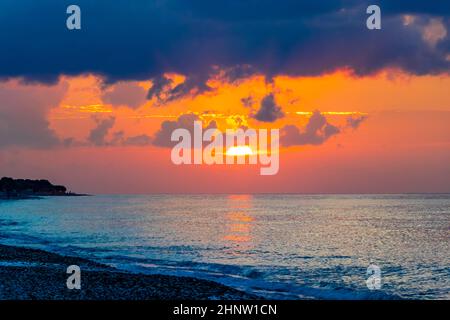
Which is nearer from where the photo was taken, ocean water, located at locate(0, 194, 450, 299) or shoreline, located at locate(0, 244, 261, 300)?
shoreline, located at locate(0, 244, 261, 300)

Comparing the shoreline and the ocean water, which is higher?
the shoreline

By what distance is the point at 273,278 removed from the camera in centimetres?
3256

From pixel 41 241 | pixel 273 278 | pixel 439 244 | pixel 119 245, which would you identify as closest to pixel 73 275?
pixel 273 278

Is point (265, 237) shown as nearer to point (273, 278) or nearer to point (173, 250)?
point (173, 250)

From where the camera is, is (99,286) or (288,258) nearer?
(99,286)

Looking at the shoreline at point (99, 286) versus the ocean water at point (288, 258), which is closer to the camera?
the shoreline at point (99, 286)

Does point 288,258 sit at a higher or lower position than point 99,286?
lower

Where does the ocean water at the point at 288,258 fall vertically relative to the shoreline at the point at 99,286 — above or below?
below

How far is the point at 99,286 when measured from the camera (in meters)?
25.8

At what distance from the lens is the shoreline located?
23344 mm

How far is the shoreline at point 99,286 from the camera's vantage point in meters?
23.3

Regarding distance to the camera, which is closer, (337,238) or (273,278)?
(273,278)
